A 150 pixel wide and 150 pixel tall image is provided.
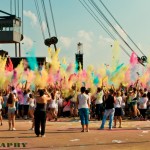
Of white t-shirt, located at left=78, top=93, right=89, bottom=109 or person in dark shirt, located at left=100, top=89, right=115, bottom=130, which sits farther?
person in dark shirt, located at left=100, top=89, right=115, bottom=130

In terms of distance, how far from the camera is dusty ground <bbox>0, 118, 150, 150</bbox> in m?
13.2

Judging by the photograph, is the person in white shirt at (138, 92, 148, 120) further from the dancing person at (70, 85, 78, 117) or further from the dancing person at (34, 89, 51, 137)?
the dancing person at (34, 89, 51, 137)

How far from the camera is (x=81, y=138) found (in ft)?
49.9

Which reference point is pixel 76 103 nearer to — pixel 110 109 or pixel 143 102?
pixel 143 102

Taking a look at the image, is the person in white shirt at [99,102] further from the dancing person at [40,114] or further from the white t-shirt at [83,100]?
the dancing person at [40,114]

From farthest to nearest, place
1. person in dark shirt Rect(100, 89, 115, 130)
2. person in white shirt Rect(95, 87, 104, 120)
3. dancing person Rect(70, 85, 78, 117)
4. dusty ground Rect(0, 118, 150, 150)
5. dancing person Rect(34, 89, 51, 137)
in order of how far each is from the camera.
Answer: dancing person Rect(70, 85, 78, 117)
person in white shirt Rect(95, 87, 104, 120)
person in dark shirt Rect(100, 89, 115, 130)
dancing person Rect(34, 89, 51, 137)
dusty ground Rect(0, 118, 150, 150)

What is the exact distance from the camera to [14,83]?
31.1 m

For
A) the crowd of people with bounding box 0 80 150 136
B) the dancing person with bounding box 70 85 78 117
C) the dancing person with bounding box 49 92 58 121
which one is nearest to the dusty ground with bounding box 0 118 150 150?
the crowd of people with bounding box 0 80 150 136

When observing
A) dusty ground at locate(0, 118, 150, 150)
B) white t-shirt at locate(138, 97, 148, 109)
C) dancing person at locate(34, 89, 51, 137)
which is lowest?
dusty ground at locate(0, 118, 150, 150)

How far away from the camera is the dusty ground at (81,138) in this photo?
13.2m

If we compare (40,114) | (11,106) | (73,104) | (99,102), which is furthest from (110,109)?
(73,104)

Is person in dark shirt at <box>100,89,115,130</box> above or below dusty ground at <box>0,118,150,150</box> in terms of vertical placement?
above

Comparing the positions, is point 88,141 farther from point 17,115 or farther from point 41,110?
point 17,115

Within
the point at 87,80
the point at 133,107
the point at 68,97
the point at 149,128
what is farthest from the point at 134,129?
the point at 87,80
